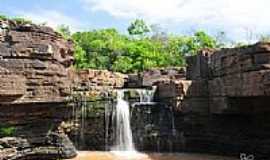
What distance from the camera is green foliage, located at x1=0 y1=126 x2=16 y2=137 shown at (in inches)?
459

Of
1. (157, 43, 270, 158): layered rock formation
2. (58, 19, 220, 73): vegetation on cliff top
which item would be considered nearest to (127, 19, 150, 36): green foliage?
(58, 19, 220, 73): vegetation on cliff top

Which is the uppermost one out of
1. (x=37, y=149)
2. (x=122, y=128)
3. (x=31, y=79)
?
(x=31, y=79)

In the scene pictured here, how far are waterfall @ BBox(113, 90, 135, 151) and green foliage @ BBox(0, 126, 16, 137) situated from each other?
3642mm

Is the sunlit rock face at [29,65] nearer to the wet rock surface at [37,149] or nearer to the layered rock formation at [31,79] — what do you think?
the layered rock formation at [31,79]

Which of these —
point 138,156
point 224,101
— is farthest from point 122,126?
point 224,101

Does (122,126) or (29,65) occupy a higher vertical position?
(29,65)

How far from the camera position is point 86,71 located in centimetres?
1574

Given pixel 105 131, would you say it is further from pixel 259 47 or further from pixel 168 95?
pixel 259 47

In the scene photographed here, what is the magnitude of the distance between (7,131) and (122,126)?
13.4 ft

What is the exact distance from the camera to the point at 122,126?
1412 centimetres

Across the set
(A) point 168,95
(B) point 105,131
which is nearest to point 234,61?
(A) point 168,95

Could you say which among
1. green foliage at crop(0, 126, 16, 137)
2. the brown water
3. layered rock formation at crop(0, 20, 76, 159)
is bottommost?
the brown water

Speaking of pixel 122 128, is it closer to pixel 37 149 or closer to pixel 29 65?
pixel 37 149

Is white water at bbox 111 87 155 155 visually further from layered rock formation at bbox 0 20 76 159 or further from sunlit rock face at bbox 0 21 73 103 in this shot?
sunlit rock face at bbox 0 21 73 103
